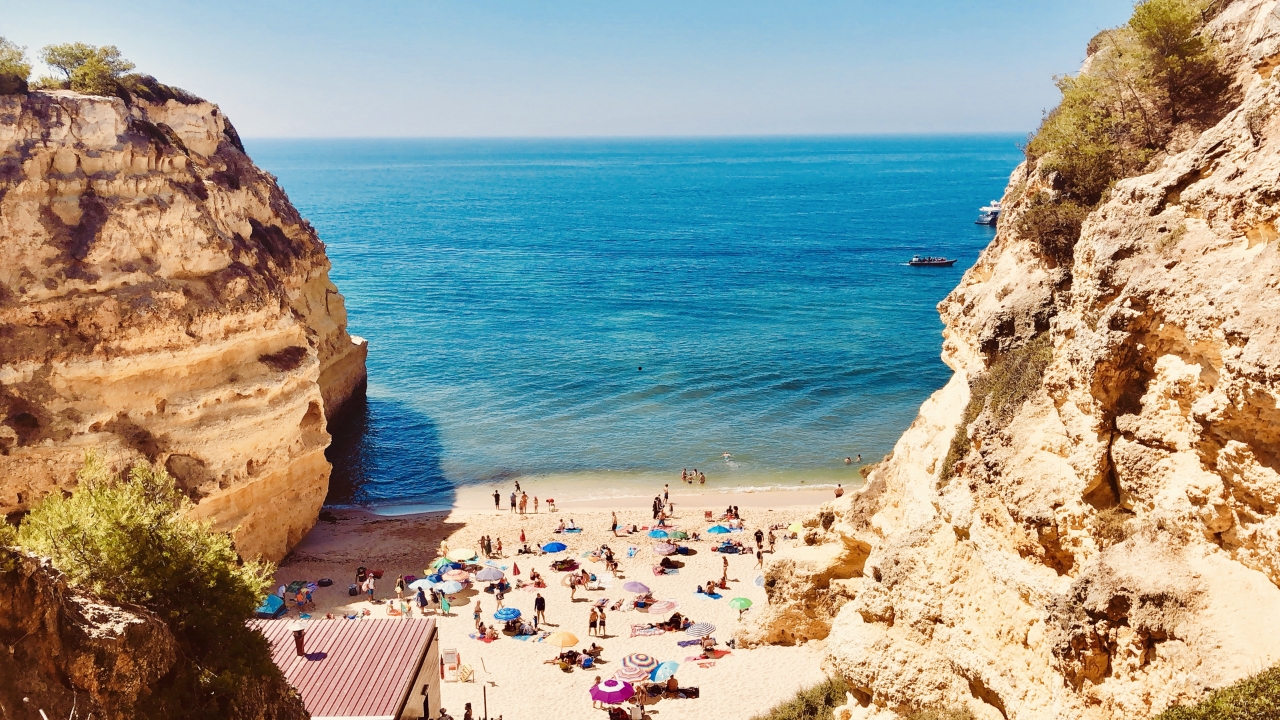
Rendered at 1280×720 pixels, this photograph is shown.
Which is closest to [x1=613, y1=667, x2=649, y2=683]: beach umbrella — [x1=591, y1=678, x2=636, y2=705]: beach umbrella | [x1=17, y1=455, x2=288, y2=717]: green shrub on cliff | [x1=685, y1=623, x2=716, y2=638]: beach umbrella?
[x1=591, y1=678, x2=636, y2=705]: beach umbrella

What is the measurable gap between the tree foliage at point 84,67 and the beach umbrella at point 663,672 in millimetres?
24865

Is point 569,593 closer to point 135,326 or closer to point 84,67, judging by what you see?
point 135,326

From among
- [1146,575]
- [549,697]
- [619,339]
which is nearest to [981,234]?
[619,339]

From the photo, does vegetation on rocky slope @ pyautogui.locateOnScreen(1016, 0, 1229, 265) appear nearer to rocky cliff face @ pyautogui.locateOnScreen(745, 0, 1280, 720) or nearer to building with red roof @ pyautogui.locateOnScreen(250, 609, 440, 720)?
rocky cliff face @ pyautogui.locateOnScreen(745, 0, 1280, 720)

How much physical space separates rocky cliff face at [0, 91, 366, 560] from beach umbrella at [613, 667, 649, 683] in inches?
521

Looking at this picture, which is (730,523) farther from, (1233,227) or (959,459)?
(1233,227)

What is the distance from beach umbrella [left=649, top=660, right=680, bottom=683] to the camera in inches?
807

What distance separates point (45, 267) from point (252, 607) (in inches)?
658

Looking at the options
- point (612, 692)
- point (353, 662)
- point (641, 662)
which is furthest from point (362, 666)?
point (641, 662)

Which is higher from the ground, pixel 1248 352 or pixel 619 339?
pixel 1248 352

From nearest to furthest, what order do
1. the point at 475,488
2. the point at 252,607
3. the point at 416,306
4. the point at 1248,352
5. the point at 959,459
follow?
the point at 1248,352 → the point at 252,607 → the point at 959,459 → the point at 475,488 → the point at 416,306

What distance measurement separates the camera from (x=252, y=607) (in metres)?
11.8

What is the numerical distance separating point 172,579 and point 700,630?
14993mm

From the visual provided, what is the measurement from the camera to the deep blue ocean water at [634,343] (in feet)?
134
